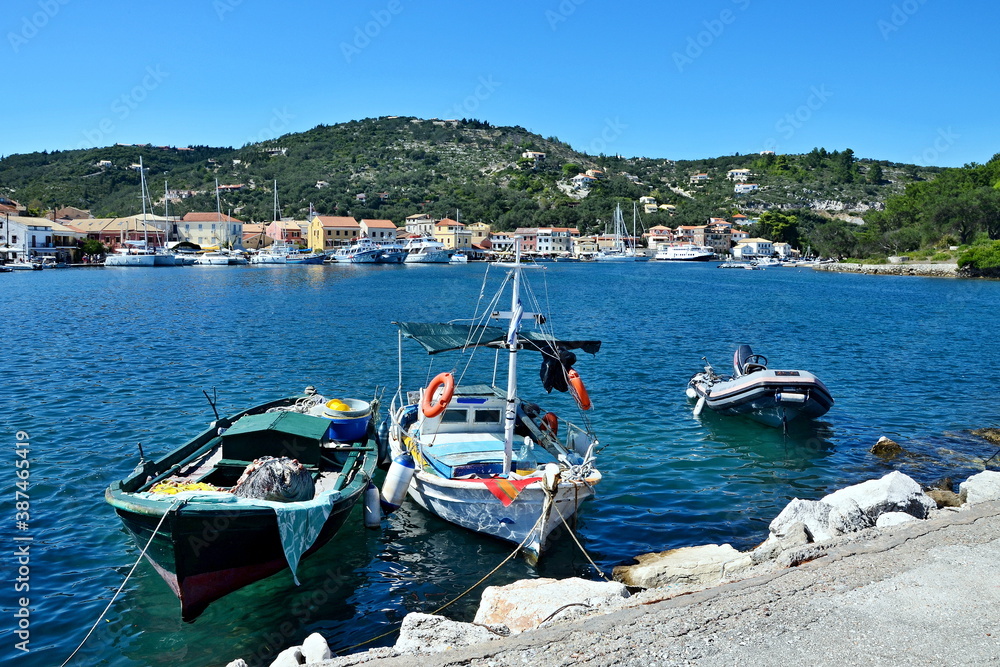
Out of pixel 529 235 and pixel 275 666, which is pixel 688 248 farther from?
pixel 275 666

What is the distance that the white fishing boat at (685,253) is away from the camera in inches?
6225

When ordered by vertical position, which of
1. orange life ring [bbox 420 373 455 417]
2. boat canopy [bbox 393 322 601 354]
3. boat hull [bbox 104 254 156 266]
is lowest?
orange life ring [bbox 420 373 455 417]

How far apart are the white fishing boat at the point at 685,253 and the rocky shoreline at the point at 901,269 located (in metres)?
33.7

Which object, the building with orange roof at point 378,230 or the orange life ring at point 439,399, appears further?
the building with orange roof at point 378,230

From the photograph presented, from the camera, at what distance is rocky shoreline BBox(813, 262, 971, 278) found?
100125 millimetres

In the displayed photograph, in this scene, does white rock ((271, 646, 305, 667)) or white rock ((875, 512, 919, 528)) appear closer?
white rock ((271, 646, 305, 667))

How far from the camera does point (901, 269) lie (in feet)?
356

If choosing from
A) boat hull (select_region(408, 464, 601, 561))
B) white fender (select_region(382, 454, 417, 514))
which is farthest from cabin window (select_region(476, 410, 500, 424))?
boat hull (select_region(408, 464, 601, 561))

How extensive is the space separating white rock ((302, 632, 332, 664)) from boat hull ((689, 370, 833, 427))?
48.3 ft

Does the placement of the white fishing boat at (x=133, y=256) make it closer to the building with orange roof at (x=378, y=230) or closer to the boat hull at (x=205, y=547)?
the building with orange roof at (x=378, y=230)

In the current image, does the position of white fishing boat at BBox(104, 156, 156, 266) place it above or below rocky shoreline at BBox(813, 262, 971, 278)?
above

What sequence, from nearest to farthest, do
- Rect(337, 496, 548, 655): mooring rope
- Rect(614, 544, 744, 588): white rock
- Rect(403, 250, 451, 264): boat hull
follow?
Rect(337, 496, 548, 655): mooring rope → Rect(614, 544, 744, 588): white rock → Rect(403, 250, 451, 264): boat hull

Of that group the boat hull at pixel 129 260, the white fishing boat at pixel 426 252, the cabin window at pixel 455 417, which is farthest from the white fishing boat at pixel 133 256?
the cabin window at pixel 455 417

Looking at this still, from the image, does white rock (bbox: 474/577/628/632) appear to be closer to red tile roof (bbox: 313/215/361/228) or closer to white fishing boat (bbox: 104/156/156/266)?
white fishing boat (bbox: 104/156/156/266)
